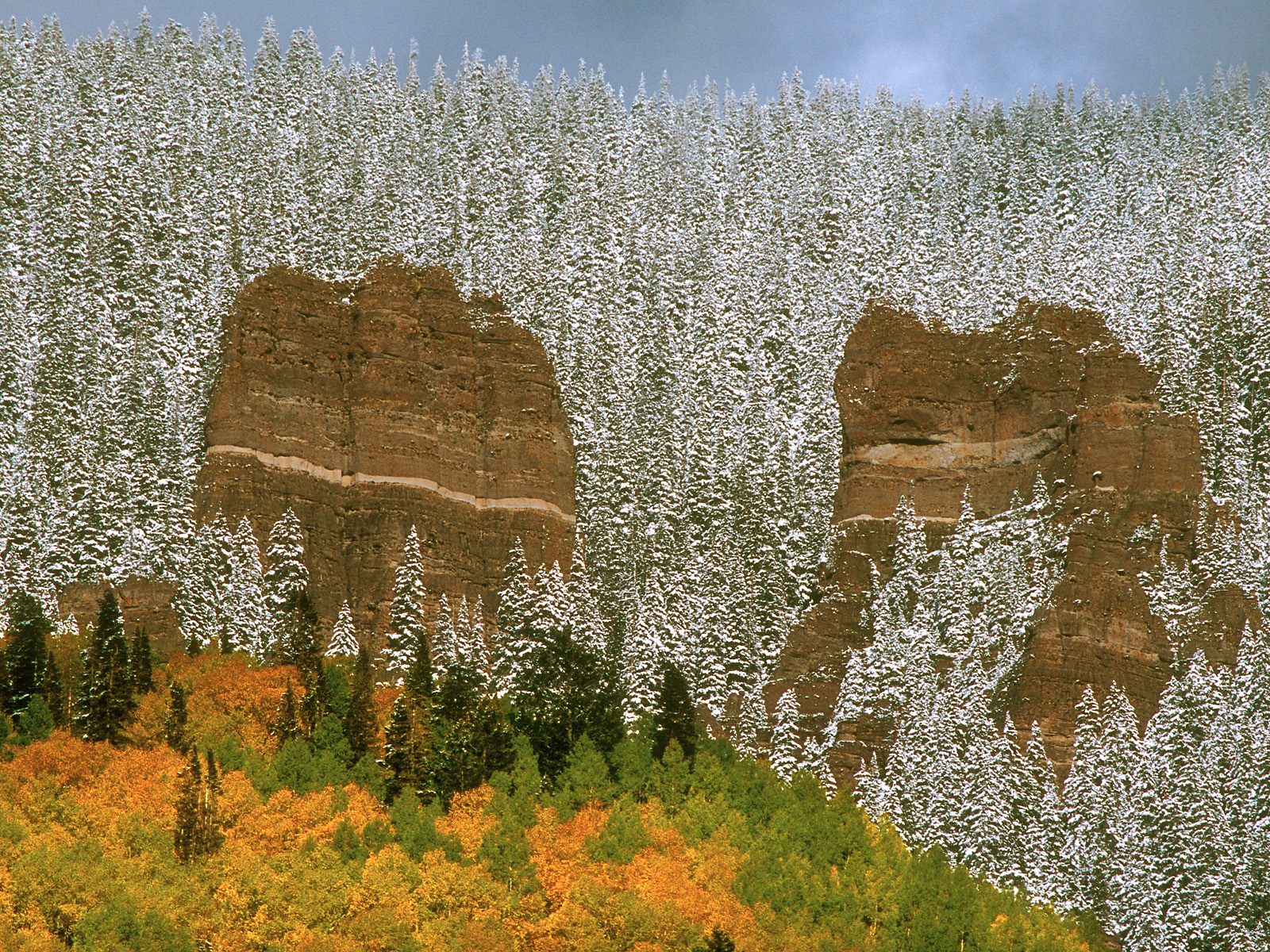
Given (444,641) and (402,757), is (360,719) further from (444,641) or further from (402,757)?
(444,641)

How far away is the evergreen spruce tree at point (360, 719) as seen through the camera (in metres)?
94.8

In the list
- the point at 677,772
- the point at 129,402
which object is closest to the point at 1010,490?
the point at 677,772

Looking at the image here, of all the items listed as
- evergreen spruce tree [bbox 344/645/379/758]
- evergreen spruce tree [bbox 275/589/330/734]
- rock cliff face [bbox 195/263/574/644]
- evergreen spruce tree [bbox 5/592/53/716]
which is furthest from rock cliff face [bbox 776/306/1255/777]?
evergreen spruce tree [bbox 5/592/53/716]

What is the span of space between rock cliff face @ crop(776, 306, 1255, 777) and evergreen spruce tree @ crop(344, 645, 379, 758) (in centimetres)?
2219

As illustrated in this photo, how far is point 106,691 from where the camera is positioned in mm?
94062

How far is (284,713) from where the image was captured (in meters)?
96.7

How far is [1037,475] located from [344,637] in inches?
1551

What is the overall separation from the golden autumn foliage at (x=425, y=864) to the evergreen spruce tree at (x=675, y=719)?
5.22 ft

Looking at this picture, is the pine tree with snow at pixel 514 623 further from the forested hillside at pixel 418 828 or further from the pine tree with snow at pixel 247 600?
the pine tree with snow at pixel 247 600

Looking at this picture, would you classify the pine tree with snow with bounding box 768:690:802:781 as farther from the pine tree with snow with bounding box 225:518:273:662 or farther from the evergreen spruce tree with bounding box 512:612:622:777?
the pine tree with snow with bounding box 225:518:273:662

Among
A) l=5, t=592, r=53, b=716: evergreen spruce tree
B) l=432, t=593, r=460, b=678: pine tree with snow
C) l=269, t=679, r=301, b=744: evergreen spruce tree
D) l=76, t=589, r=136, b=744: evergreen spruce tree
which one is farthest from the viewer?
l=432, t=593, r=460, b=678: pine tree with snow

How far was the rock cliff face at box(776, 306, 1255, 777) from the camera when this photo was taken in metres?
98.8

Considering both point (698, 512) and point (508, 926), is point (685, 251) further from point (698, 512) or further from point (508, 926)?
point (508, 926)

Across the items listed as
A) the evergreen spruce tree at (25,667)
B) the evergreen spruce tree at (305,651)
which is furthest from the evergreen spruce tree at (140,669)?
the evergreen spruce tree at (305,651)
